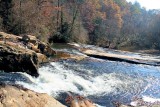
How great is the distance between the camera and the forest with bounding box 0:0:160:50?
39.8 metres

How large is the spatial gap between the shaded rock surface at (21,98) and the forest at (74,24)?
2415 cm

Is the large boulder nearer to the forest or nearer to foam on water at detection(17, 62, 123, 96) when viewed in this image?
foam on water at detection(17, 62, 123, 96)

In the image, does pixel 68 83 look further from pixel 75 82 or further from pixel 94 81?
pixel 94 81

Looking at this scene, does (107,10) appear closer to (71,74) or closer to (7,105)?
(71,74)

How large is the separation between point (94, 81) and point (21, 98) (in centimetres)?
1038

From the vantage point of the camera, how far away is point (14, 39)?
1112 inches

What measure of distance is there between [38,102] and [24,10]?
27.8m

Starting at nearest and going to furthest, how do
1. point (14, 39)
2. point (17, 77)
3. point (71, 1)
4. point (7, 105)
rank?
point (7, 105) → point (17, 77) → point (14, 39) → point (71, 1)

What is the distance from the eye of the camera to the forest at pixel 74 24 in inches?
1569

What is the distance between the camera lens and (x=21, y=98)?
13938 mm

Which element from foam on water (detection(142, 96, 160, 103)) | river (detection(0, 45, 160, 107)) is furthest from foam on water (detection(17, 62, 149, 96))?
foam on water (detection(142, 96, 160, 103))

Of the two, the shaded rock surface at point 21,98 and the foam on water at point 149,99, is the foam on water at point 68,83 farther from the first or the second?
the shaded rock surface at point 21,98

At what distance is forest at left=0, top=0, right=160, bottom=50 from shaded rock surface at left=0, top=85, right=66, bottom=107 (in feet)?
79.2

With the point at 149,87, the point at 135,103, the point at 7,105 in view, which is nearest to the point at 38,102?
the point at 7,105
